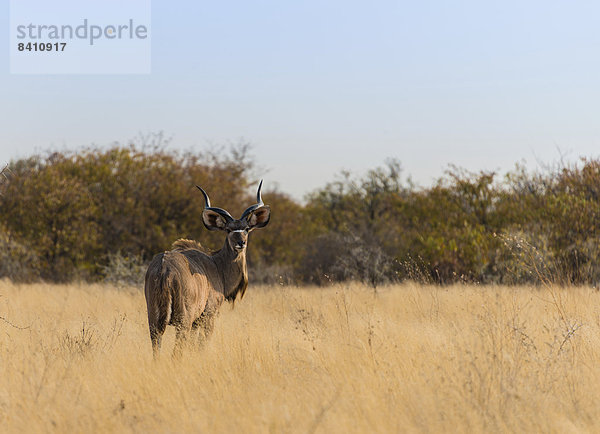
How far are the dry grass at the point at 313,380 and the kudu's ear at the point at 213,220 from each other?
1398 millimetres

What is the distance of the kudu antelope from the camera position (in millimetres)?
7812

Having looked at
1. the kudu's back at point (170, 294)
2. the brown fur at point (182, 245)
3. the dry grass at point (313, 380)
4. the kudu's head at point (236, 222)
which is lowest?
the dry grass at point (313, 380)

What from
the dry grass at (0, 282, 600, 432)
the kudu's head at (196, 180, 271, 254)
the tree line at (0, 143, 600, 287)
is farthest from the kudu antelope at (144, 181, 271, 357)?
the tree line at (0, 143, 600, 287)

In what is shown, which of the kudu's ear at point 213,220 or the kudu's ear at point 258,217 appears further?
the kudu's ear at point 258,217

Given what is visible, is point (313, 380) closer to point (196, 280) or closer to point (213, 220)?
point (196, 280)

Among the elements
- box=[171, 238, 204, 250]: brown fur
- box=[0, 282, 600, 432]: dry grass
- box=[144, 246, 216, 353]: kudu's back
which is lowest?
box=[0, 282, 600, 432]: dry grass

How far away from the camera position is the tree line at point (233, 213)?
19.0 metres

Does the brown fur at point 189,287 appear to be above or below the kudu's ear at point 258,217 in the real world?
below

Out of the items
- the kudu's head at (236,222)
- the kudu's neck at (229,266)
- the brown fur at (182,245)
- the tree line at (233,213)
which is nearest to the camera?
the kudu's head at (236,222)

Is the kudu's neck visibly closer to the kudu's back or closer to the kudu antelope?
the kudu antelope

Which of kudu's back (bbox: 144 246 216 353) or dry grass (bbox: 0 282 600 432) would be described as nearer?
dry grass (bbox: 0 282 600 432)

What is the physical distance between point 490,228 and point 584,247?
10.2 ft

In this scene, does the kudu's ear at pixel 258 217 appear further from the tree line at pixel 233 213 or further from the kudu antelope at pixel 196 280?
the tree line at pixel 233 213

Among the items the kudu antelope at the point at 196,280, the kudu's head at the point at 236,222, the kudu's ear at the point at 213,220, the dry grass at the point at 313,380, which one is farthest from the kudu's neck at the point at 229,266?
the dry grass at the point at 313,380
